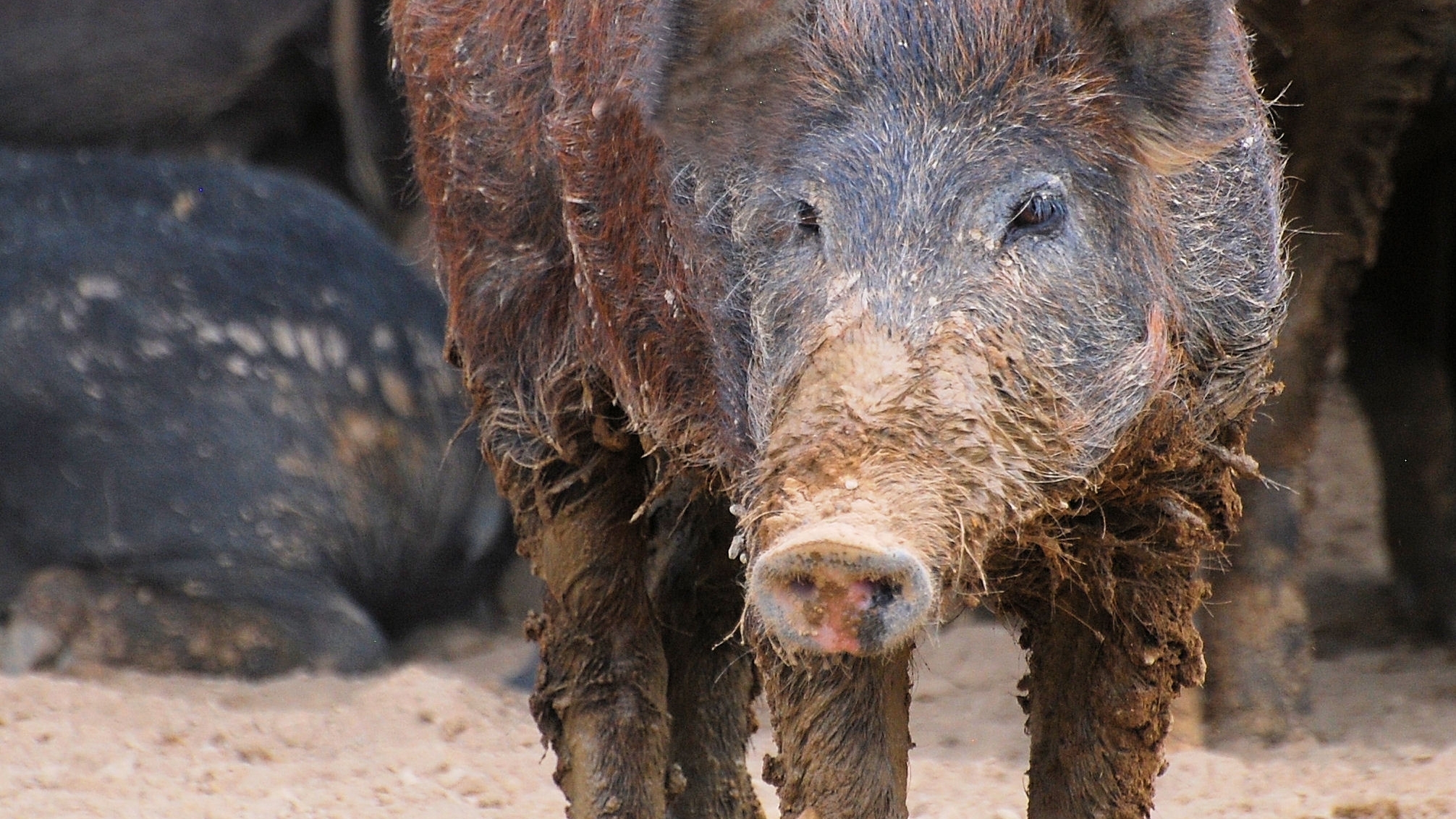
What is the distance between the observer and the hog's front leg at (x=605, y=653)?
3.52 metres

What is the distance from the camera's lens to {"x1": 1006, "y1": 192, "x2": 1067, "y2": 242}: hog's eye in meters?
2.68

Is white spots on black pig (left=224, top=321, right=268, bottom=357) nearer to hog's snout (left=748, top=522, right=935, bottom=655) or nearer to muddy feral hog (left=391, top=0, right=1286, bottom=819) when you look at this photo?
muddy feral hog (left=391, top=0, right=1286, bottom=819)

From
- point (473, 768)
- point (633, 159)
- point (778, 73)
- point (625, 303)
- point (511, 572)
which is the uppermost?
point (778, 73)

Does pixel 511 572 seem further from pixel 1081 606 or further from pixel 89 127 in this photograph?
pixel 1081 606

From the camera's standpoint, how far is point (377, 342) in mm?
5750

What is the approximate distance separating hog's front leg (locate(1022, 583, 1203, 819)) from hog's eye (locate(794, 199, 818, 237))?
0.71 metres

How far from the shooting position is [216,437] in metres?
5.36

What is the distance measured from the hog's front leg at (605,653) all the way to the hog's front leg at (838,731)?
765 mm

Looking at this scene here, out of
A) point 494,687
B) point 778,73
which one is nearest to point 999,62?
point 778,73

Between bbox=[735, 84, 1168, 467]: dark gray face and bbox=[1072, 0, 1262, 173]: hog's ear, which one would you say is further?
bbox=[1072, 0, 1262, 173]: hog's ear

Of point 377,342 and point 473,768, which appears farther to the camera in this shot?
point 377,342

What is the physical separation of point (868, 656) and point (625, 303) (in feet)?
2.33

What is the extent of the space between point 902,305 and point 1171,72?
58cm

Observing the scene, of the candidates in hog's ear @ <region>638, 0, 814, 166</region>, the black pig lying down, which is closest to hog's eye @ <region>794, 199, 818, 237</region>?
hog's ear @ <region>638, 0, 814, 166</region>
